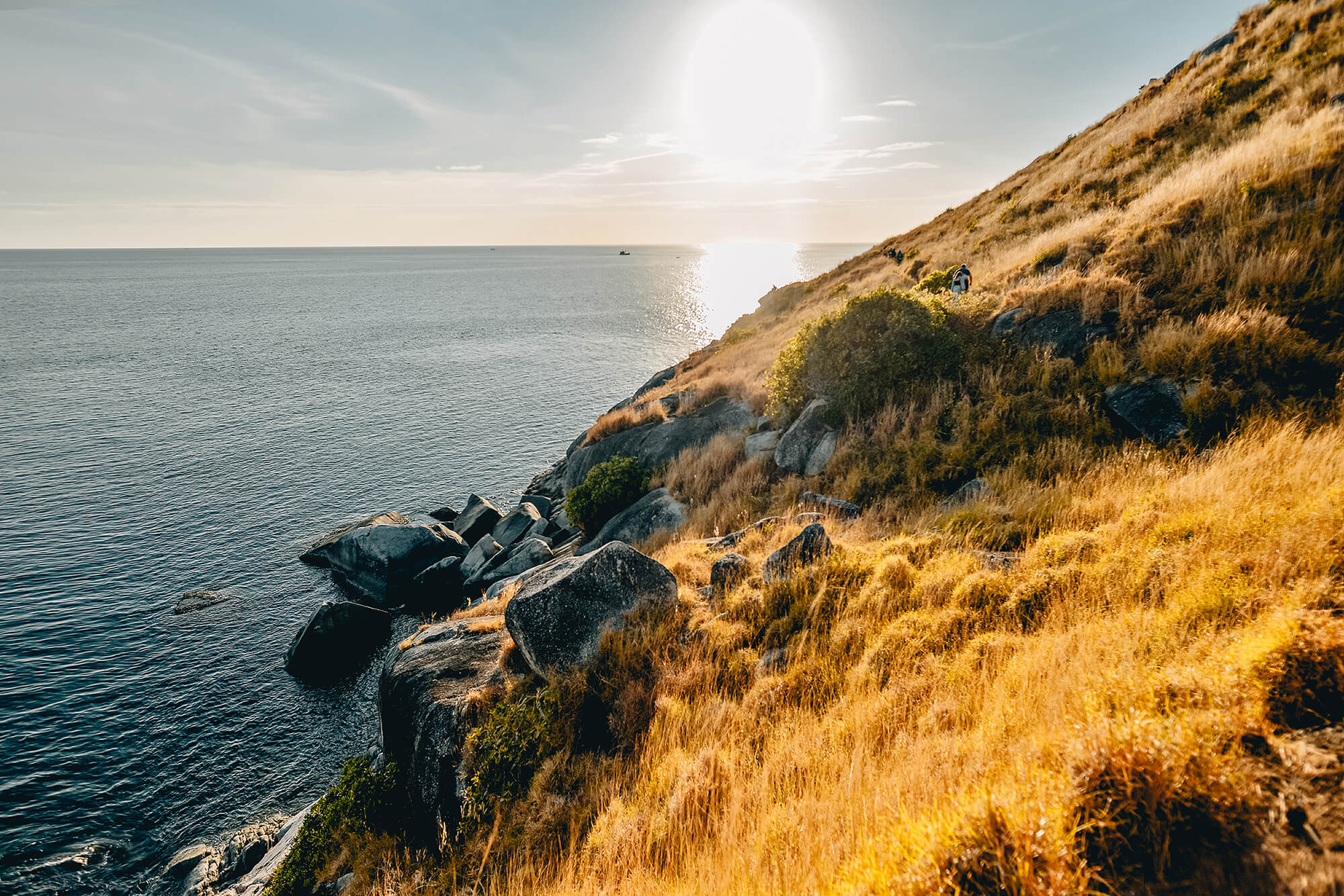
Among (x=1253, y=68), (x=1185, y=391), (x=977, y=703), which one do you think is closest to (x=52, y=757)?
(x=977, y=703)

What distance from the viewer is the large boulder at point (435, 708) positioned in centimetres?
762

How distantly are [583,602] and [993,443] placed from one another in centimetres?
838

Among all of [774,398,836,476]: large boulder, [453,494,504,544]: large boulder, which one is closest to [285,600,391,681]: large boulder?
[453,494,504,544]: large boulder

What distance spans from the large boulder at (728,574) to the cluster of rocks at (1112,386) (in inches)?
284

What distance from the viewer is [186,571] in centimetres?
2202

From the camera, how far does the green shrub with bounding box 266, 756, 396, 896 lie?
321 inches

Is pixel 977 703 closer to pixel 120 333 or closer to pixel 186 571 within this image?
pixel 186 571

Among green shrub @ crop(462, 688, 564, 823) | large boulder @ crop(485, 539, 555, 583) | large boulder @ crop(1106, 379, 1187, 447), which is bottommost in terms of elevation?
large boulder @ crop(485, 539, 555, 583)

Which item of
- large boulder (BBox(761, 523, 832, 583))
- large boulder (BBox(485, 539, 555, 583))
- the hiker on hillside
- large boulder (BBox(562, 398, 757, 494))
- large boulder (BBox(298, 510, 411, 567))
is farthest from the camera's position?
large boulder (BBox(298, 510, 411, 567))

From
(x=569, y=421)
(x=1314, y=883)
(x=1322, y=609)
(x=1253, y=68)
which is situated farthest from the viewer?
(x=569, y=421)

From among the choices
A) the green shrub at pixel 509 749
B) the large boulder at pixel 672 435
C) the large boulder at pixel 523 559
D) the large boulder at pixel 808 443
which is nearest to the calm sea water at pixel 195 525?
the large boulder at pixel 523 559

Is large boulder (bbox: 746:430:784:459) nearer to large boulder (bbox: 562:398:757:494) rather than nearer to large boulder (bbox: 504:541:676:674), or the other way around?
large boulder (bbox: 562:398:757:494)

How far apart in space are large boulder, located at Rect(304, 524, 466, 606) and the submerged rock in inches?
129

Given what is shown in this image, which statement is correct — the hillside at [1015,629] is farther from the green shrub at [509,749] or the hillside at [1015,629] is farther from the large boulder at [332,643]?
the large boulder at [332,643]
